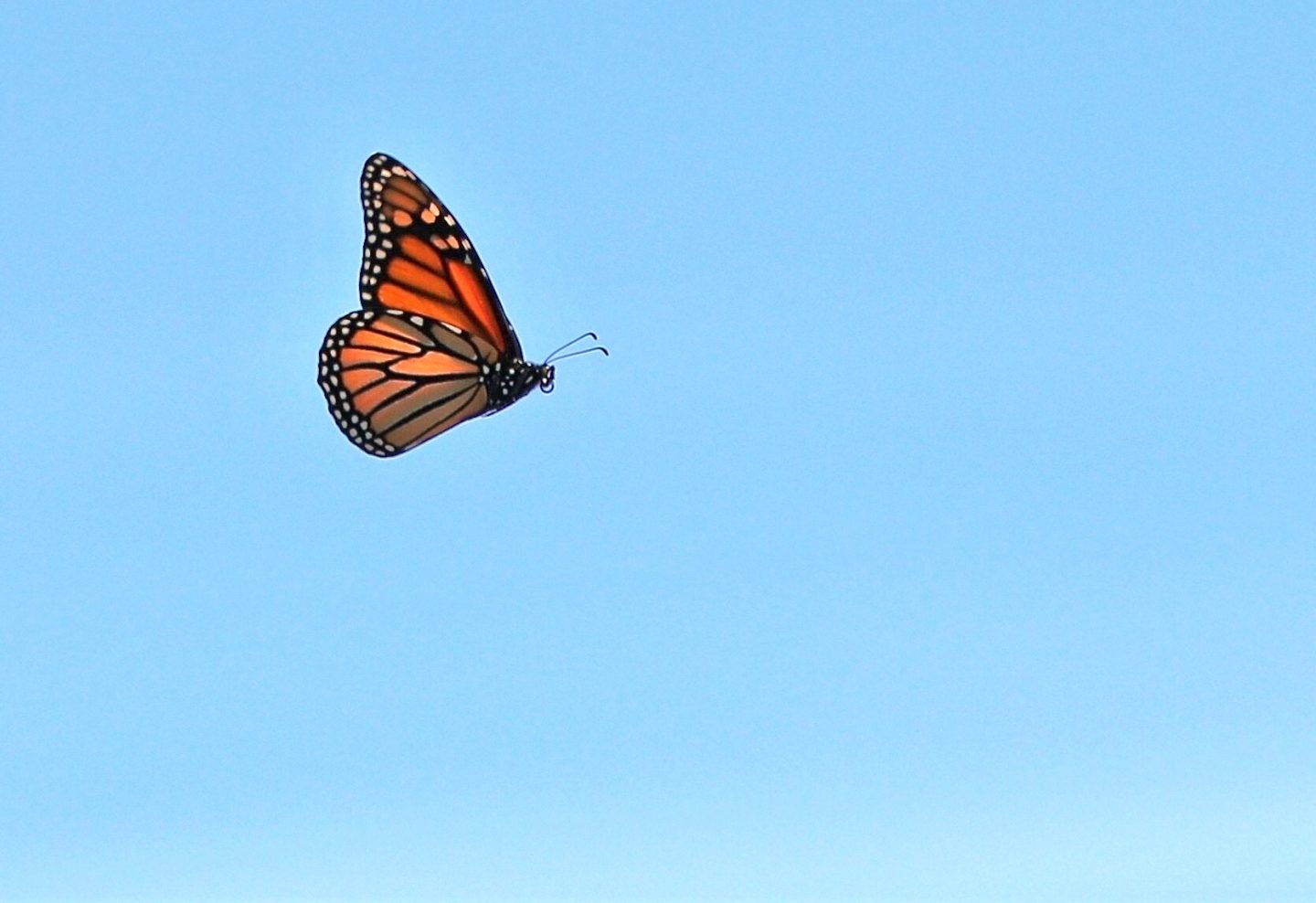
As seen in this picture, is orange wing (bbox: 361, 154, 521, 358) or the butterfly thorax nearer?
the butterfly thorax

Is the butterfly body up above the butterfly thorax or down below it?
above

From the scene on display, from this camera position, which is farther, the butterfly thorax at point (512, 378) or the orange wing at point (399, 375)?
the orange wing at point (399, 375)

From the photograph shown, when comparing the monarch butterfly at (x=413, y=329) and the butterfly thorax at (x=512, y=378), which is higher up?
the monarch butterfly at (x=413, y=329)

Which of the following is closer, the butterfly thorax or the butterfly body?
the butterfly thorax

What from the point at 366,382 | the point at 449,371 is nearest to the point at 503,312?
the point at 449,371

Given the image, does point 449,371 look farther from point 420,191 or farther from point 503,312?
point 420,191
